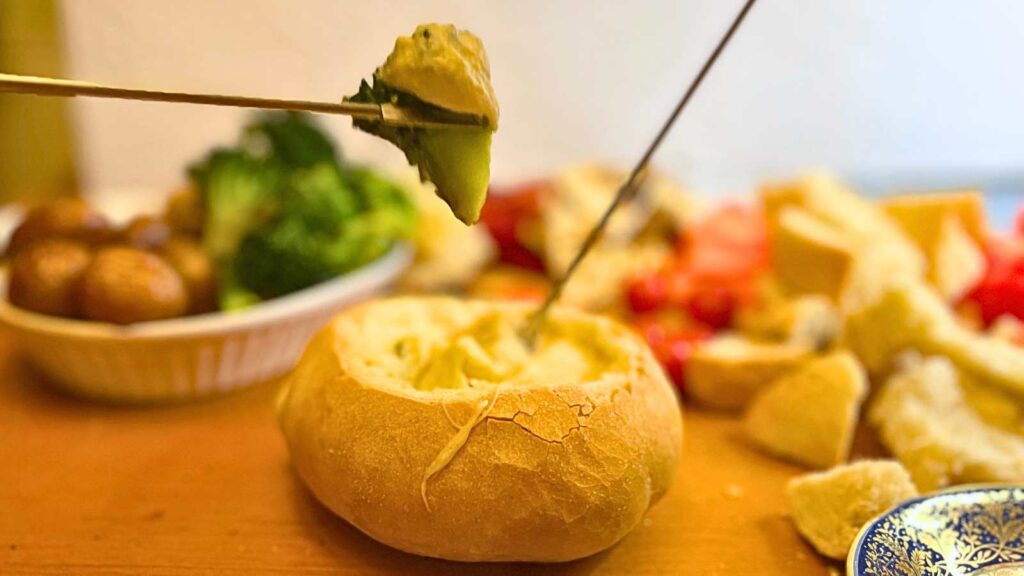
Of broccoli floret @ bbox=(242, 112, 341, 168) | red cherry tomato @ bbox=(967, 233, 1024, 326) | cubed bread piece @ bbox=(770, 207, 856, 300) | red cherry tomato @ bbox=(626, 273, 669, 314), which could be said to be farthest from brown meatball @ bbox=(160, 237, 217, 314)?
red cherry tomato @ bbox=(967, 233, 1024, 326)

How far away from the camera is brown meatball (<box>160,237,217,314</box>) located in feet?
4.69

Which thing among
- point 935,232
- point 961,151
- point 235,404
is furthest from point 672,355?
point 961,151

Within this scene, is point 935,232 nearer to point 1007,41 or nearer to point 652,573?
point 652,573

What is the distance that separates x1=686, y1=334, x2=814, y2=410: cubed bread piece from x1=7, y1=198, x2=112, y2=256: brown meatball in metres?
1.10

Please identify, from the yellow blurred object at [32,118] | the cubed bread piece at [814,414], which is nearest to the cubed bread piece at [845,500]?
the cubed bread piece at [814,414]

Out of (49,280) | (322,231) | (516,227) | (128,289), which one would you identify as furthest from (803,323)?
(49,280)

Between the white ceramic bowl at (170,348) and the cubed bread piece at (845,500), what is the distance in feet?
2.93

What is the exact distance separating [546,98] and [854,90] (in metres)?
1.02

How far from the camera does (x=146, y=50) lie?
2631 millimetres

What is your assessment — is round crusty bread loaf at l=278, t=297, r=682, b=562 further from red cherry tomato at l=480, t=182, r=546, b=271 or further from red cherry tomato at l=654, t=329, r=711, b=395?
red cherry tomato at l=480, t=182, r=546, b=271

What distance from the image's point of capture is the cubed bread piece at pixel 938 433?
44.1 inches

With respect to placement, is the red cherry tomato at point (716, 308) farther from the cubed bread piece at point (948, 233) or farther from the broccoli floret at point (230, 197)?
the broccoli floret at point (230, 197)

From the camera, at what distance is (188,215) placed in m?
1.59

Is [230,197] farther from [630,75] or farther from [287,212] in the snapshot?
[630,75]
